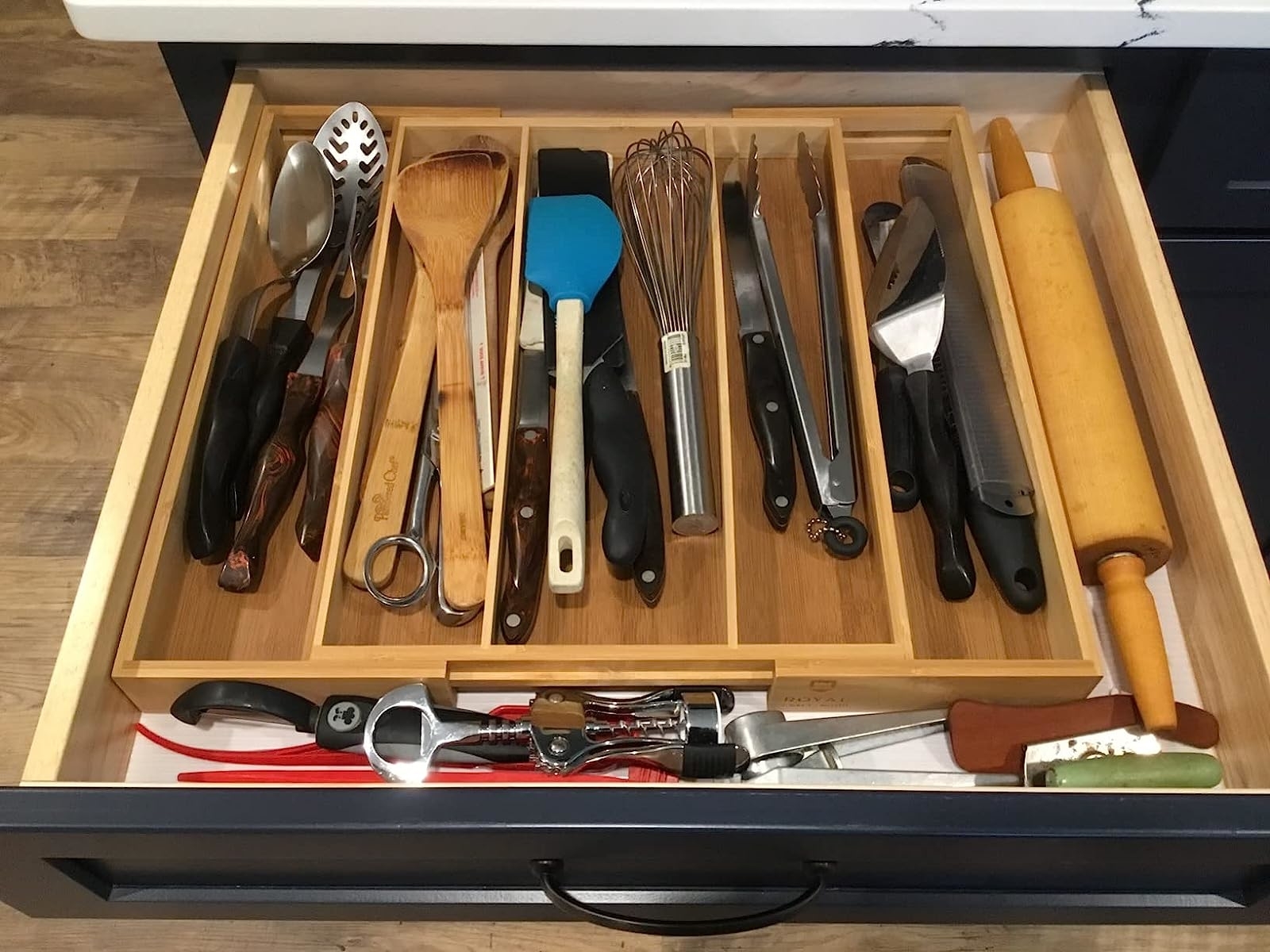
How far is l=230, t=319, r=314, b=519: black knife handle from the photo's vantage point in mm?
668

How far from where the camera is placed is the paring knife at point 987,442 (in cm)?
64

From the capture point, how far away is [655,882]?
59 cm

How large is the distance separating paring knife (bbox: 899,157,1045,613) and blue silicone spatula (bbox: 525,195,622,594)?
0.81 feet

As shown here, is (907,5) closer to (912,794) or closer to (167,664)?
(912,794)

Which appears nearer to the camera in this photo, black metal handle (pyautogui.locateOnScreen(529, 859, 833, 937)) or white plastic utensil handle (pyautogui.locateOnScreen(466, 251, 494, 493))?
black metal handle (pyautogui.locateOnScreen(529, 859, 833, 937))

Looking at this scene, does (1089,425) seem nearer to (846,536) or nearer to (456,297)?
(846,536)

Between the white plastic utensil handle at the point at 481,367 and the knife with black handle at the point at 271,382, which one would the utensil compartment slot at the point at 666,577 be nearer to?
the white plastic utensil handle at the point at 481,367

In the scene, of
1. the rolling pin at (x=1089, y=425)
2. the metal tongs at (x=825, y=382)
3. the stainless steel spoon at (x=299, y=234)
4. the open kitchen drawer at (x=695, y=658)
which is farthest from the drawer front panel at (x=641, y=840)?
the stainless steel spoon at (x=299, y=234)

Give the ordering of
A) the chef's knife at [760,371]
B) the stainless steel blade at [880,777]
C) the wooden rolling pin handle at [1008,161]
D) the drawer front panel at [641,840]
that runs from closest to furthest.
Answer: the drawer front panel at [641,840] → the stainless steel blade at [880,777] → the chef's knife at [760,371] → the wooden rolling pin handle at [1008,161]

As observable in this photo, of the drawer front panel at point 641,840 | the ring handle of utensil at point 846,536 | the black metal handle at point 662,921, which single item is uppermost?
the ring handle of utensil at point 846,536

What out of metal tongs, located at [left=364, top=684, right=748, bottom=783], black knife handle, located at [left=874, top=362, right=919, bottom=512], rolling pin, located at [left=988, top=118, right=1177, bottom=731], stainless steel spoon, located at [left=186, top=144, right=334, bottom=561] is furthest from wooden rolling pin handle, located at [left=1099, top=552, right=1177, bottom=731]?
stainless steel spoon, located at [left=186, top=144, right=334, bottom=561]

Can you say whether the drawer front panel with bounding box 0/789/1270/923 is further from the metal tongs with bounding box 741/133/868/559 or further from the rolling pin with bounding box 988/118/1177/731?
the metal tongs with bounding box 741/133/868/559

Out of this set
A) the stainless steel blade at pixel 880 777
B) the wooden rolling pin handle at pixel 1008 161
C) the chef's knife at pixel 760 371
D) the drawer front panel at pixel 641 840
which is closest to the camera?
the drawer front panel at pixel 641 840

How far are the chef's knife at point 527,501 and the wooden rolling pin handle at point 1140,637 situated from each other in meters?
0.35
